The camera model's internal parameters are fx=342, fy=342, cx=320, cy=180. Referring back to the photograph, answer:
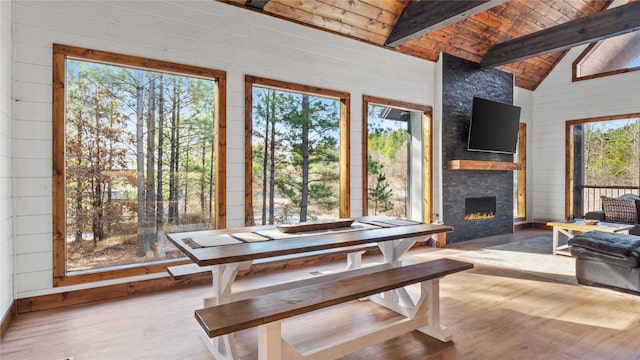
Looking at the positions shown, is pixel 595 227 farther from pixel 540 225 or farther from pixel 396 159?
pixel 540 225

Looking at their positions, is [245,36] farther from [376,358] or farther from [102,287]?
[376,358]

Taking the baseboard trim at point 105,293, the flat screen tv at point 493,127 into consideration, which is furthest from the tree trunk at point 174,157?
the flat screen tv at point 493,127

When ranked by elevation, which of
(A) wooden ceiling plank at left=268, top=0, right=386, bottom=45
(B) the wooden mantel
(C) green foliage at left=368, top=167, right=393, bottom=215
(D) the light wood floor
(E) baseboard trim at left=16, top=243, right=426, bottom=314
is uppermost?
(A) wooden ceiling plank at left=268, top=0, right=386, bottom=45

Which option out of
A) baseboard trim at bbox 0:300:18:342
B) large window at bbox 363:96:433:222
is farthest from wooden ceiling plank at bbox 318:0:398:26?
baseboard trim at bbox 0:300:18:342

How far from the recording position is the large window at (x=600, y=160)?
6266mm

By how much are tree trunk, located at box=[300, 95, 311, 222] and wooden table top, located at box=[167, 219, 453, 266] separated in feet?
5.85

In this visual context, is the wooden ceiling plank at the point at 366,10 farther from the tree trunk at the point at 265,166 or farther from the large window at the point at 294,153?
the tree trunk at the point at 265,166

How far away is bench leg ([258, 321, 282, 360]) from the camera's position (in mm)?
1695

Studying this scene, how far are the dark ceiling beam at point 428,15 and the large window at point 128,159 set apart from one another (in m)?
2.57

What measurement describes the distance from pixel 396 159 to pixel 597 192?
444cm

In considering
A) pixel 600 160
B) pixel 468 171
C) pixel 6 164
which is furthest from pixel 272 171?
pixel 600 160

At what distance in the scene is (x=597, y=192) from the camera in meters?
6.73

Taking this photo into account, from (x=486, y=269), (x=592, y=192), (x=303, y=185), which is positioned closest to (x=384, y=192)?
(x=303, y=185)

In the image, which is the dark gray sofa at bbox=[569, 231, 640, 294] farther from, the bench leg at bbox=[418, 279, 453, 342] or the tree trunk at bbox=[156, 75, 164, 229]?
the tree trunk at bbox=[156, 75, 164, 229]
